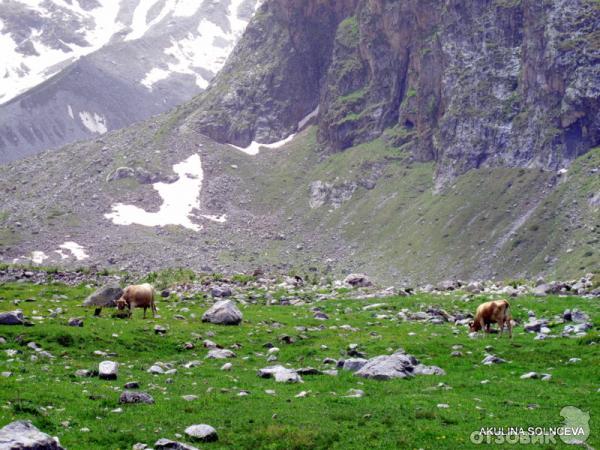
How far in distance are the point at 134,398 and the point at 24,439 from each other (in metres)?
6.18

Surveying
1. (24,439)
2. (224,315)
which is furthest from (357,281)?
(24,439)

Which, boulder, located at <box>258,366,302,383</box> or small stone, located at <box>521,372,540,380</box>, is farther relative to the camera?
boulder, located at <box>258,366,302,383</box>

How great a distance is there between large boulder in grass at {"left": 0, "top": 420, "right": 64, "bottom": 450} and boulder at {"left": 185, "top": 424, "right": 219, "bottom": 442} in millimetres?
3536

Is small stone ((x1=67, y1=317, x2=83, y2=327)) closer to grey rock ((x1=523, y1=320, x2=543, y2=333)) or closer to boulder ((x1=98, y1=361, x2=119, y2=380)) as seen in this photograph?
boulder ((x1=98, y1=361, x2=119, y2=380))

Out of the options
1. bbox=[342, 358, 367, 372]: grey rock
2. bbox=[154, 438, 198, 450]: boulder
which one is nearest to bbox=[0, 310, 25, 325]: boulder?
bbox=[342, 358, 367, 372]: grey rock

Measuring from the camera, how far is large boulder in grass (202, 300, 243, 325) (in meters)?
38.2

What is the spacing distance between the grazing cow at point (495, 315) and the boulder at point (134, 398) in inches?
743

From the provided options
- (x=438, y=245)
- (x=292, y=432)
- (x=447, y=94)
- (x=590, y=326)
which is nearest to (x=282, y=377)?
(x=292, y=432)

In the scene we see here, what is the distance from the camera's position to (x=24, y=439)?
1484 cm

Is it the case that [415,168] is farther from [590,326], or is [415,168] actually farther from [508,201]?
[590,326]

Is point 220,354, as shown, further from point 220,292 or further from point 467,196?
point 467,196

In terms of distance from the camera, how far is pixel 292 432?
1853 cm

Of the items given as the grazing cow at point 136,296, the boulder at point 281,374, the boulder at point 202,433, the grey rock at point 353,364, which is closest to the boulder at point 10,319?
the grazing cow at point 136,296

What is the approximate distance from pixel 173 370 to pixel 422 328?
15.7 metres
